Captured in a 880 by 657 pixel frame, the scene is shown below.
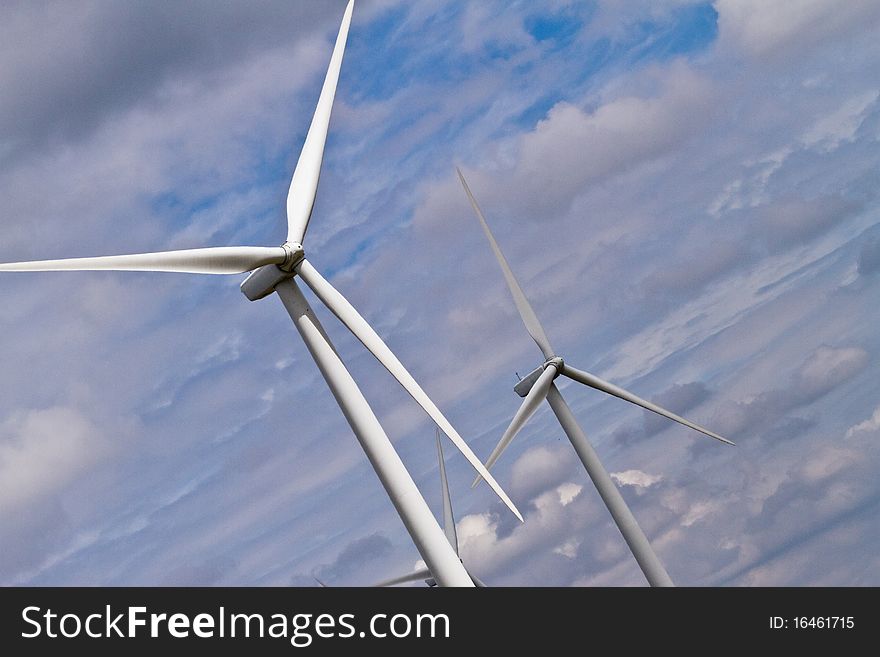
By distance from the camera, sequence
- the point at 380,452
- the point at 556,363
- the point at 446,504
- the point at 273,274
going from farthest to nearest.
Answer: the point at 446,504 → the point at 556,363 → the point at 273,274 → the point at 380,452

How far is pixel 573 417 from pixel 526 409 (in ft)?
16.7

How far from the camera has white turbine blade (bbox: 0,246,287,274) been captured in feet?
148

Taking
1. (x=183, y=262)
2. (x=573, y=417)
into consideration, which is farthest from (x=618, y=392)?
(x=183, y=262)

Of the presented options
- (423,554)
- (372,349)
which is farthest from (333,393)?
(423,554)

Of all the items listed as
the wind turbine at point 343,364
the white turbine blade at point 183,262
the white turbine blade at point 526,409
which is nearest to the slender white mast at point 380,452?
the wind turbine at point 343,364

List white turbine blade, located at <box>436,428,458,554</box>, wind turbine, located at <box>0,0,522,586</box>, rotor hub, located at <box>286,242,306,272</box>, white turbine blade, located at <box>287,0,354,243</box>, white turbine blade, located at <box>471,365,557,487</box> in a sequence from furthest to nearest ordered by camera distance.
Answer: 1. white turbine blade, located at <box>436,428,458,554</box>
2. white turbine blade, located at <box>471,365,557,487</box>
3. white turbine blade, located at <box>287,0,354,243</box>
4. rotor hub, located at <box>286,242,306,272</box>
5. wind turbine, located at <box>0,0,522,586</box>

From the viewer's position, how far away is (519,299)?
250ft

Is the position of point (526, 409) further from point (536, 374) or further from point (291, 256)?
point (291, 256)

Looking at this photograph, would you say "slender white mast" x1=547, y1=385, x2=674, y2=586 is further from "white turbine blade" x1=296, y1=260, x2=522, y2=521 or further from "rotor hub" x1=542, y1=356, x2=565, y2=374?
"white turbine blade" x1=296, y1=260, x2=522, y2=521

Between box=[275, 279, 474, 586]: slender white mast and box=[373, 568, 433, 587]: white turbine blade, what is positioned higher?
box=[373, 568, 433, 587]: white turbine blade

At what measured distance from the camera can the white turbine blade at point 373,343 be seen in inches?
1996

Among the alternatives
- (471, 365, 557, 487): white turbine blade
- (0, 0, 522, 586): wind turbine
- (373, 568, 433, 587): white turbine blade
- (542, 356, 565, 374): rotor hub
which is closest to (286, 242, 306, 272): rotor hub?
(0, 0, 522, 586): wind turbine

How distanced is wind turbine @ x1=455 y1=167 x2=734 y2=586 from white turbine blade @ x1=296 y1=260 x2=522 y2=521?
1921cm
